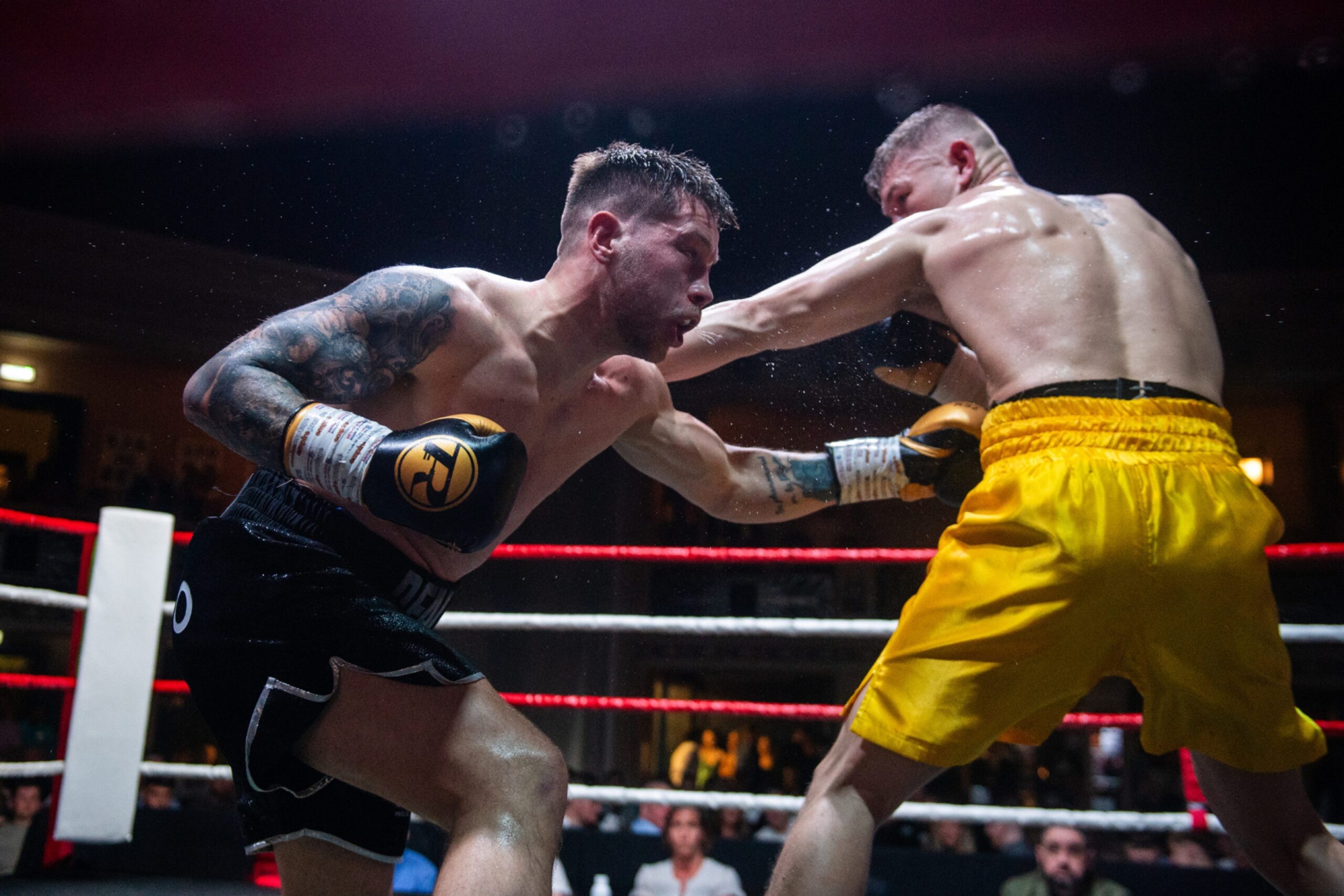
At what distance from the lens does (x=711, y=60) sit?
4.64 ft

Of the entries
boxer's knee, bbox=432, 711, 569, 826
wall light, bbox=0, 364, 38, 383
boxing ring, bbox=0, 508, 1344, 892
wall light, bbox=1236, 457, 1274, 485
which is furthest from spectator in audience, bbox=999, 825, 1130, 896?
wall light, bbox=0, 364, 38, 383

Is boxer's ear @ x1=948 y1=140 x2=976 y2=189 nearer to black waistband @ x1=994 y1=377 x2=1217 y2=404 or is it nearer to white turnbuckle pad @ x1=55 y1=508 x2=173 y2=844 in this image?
black waistband @ x1=994 y1=377 x2=1217 y2=404

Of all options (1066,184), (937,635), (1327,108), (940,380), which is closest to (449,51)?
(940,380)

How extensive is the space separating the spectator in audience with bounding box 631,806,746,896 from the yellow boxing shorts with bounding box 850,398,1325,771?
1.42m

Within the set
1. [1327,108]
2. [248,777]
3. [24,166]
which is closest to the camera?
[248,777]

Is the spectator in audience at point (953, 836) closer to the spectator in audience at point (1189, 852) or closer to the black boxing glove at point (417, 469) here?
the spectator in audience at point (1189, 852)

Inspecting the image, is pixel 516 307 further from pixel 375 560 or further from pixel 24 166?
pixel 24 166

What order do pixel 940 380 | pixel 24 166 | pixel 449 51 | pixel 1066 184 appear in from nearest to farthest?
pixel 449 51 → pixel 940 380 → pixel 24 166 → pixel 1066 184

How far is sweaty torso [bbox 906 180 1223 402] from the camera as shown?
1197 mm

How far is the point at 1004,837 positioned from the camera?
3.40 m

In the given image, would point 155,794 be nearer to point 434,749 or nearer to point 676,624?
point 676,624

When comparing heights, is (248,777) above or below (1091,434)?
below

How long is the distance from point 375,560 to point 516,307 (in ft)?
1.17

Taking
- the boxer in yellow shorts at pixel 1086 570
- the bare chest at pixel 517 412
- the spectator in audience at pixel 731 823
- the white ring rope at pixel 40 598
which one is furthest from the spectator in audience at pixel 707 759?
the boxer in yellow shorts at pixel 1086 570
